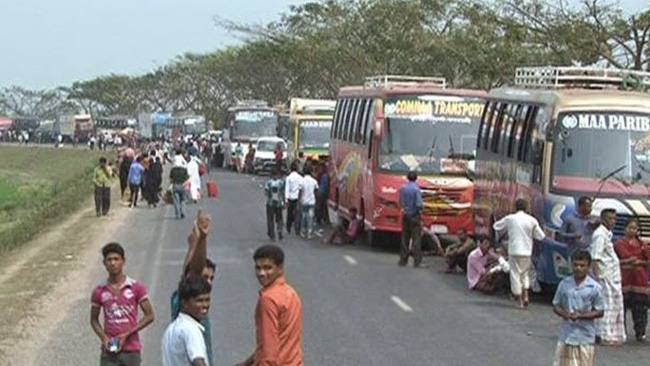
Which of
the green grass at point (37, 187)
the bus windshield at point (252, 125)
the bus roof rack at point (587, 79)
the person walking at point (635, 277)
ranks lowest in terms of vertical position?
the green grass at point (37, 187)

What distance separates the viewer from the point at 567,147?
63.4ft

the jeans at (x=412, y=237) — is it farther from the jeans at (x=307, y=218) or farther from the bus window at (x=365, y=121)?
the jeans at (x=307, y=218)

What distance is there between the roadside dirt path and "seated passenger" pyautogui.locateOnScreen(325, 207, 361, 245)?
4754 mm

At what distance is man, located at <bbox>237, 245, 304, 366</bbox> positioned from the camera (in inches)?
319

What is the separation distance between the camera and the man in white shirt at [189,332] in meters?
8.04

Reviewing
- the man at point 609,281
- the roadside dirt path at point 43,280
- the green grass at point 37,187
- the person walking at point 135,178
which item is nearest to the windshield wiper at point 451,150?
the roadside dirt path at point 43,280

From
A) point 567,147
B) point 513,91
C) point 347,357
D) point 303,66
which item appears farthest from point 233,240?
point 303,66

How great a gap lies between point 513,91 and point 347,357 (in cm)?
956

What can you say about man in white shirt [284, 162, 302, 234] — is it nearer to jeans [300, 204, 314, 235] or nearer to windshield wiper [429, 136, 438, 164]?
jeans [300, 204, 314, 235]

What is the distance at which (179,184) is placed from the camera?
34500 mm

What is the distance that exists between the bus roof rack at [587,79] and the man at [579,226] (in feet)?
11.7

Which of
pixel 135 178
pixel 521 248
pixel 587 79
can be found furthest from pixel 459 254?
pixel 135 178

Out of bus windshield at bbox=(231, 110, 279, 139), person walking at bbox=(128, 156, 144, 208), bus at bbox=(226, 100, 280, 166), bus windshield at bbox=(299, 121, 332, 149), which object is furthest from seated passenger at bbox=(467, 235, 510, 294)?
bus windshield at bbox=(231, 110, 279, 139)

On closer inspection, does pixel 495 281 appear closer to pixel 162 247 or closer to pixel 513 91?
pixel 513 91
